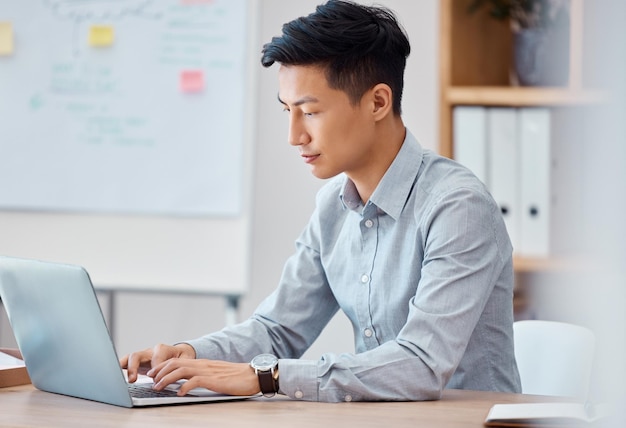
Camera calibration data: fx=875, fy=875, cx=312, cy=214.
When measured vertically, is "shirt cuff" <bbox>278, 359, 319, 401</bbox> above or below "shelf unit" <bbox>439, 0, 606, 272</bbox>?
below

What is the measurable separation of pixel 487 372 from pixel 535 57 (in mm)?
1339

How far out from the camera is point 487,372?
4.60 ft

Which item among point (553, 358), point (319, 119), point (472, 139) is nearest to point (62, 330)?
point (319, 119)

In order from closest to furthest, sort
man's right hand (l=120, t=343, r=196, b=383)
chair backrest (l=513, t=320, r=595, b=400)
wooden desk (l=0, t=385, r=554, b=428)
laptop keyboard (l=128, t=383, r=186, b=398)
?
wooden desk (l=0, t=385, r=554, b=428) < laptop keyboard (l=128, t=383, r=186, b=398) < man's right hand (l=120, t=343, r=196, b=383) < chair backrest (l=513, t=320, r=595, b=400)

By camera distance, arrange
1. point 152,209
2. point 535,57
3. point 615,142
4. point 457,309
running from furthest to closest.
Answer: point 152,209, point 535,57, point 457,309, point 615,142

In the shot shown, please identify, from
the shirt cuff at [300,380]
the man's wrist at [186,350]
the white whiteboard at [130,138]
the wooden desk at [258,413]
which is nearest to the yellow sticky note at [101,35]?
the white whiteboard at [130,138]

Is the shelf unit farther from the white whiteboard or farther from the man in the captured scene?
the man

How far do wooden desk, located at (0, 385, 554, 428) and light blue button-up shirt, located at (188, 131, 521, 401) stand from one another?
1.6 inches

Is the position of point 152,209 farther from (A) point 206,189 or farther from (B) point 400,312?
(B) point 400,312

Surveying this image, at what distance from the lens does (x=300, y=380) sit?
1137 millimetres

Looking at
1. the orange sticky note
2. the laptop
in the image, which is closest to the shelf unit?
the orange sticky note

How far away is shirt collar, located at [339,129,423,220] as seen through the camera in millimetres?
1414

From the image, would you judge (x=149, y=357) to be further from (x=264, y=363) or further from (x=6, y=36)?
(x=6, y=36)

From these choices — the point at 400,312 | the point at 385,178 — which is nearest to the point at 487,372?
the point at 400,312
